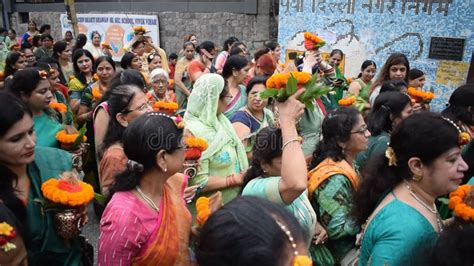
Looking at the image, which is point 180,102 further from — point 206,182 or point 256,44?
point 256,44

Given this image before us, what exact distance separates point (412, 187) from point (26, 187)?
2149 millimetres

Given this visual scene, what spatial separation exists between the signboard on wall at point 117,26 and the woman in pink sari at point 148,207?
12.1 meters

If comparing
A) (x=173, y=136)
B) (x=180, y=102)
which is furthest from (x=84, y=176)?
(x=173, y=136)

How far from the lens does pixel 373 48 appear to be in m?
8.51

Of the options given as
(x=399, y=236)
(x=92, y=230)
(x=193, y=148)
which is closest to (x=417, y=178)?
(x=399, y=236)

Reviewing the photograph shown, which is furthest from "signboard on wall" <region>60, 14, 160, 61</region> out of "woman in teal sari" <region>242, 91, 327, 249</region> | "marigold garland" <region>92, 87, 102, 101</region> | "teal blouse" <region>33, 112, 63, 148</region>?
"woman in teal sari" <region>242, 91, 327, 249</region>

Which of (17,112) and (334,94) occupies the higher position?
(17,112)

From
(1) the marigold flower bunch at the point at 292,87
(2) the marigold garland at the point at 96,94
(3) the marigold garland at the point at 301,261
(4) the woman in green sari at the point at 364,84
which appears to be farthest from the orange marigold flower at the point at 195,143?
(4) the woman in green sari at the point at 364,84

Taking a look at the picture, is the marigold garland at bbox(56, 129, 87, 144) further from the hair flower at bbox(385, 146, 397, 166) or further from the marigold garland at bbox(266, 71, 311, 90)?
the hair flower at bbox(385, 146, 397, 166)

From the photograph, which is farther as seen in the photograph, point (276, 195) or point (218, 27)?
point (218, 27)

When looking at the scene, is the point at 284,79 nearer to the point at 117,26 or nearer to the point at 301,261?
the point at 301,261

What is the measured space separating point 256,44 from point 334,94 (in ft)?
21.4

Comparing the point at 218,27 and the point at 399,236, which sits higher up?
the point at 218,27

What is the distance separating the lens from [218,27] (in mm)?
12281
